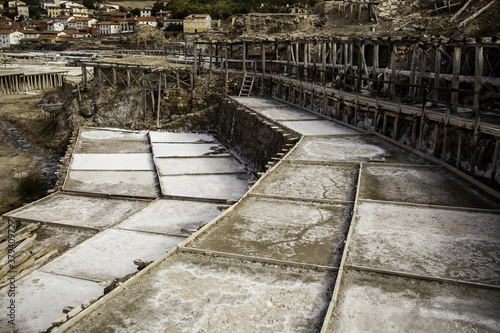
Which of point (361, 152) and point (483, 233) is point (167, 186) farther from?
point (483, 233)

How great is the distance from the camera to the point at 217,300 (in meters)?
6.05

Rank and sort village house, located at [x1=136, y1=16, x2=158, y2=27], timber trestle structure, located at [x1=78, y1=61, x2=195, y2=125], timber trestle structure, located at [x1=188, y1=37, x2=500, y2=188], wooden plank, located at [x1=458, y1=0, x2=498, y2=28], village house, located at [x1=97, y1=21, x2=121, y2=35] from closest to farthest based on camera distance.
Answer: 1. timber trestle structure, located at [x1=188, y1=37, x2=500, y2=188]
2. wooden plank, located at [x1=458, y1=0, x2=498, y2=28]
3. timber trestle structure, located at [x1=78, y1=61, x2=195, y2=125]
4. village house, located at [x1=136, y1=16, x2=158, y2=27]
5. village house, located at [x1=97, y1=21, x2=121, y2=35]

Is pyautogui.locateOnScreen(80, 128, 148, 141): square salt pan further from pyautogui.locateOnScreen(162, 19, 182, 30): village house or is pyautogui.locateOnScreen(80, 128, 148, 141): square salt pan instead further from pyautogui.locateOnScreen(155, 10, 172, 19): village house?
pyautogui.locateOnScreen(155, 10, 172, 19): village house

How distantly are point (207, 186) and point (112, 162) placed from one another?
15.5 ft

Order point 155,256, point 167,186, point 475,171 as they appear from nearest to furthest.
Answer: point 155,256 < point 475,171 < point 167,186

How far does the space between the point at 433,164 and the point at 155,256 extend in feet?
23.0

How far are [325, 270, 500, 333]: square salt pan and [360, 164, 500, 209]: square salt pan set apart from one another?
3.37m

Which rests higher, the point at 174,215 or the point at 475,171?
the point at 475,171

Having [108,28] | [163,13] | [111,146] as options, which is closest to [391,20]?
[111,146]

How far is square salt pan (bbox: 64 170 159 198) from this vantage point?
14.9 m

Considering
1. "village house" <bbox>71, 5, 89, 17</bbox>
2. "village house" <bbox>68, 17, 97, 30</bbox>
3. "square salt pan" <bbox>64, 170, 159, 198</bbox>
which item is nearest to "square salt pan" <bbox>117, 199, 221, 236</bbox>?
"square salt pan" <bbox>64, 170, 159, 198</bbox>

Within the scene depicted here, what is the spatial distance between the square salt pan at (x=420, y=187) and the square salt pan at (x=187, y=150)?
30.1ft

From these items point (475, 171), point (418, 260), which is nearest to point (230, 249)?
point (418, 260)

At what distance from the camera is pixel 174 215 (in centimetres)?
1266
